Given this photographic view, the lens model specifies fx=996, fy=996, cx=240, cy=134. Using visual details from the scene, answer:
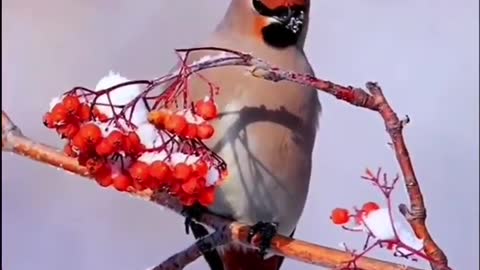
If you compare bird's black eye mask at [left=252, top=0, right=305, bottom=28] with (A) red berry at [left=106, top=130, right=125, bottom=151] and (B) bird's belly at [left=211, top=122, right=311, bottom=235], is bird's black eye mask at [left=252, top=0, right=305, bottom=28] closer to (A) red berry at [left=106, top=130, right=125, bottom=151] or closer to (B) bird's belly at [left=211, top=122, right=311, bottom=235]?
(B) bird's belly at [left=211, top=122, right=311, bottom=235]

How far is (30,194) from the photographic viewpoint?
1152 millimetres

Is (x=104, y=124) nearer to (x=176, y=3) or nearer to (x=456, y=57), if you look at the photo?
(x=176, y=3)

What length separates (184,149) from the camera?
67 cm

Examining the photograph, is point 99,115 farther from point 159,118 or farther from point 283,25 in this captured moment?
point 283,25

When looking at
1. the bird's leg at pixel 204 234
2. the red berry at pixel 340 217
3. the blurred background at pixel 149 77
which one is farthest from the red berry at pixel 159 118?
the blurred background at pixel 149 77

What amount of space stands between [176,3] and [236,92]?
0.32 m

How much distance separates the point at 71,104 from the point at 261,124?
0.28 metres

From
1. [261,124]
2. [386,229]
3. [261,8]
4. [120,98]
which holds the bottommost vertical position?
[386,229]

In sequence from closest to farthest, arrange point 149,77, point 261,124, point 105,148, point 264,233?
point 105,148 < point 264,233 < point 261,124 < point 149,77

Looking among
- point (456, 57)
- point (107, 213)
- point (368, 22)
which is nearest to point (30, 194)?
point (107, 213)

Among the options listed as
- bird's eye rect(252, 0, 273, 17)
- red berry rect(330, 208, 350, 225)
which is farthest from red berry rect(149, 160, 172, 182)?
bird's eye rect(252, 0, 273, 17)

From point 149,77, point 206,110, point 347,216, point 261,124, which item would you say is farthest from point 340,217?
point 149,77

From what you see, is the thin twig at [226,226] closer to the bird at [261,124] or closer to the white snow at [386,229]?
the white snow at [386,229]

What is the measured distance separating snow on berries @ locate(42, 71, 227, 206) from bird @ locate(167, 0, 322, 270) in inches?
8.4
